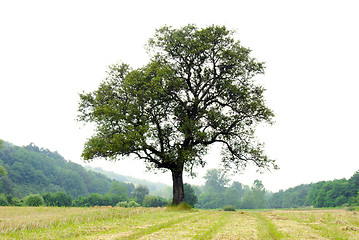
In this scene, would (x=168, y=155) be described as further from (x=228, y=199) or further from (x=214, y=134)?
(x=228, y=199)

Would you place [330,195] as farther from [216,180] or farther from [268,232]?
[268,232]

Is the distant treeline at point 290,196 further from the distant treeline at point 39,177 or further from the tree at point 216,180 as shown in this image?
the distant treeline at point 39,177

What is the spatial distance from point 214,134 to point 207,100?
12.2 feet

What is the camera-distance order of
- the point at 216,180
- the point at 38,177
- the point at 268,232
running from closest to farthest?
the point at 268,232, the point at 38,177, the point at 216,180

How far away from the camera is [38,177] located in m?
106

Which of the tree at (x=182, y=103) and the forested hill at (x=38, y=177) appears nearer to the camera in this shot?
the tree at (x=182, y=103)

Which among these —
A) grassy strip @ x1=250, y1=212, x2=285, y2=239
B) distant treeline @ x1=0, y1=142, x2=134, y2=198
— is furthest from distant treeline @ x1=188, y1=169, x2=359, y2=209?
grassy strip @ x1=250, y1=212, x2=285, y2=239

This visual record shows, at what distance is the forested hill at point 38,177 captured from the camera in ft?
312

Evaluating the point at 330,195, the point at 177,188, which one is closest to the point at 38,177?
the point at 177,188

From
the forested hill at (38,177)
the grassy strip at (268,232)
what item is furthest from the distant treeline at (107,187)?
the grassy strip at (268,232)

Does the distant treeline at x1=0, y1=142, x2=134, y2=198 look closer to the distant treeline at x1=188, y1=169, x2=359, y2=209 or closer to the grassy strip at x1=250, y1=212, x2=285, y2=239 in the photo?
the distant treeline at x1=188, y1=169, x2=359, y2=209

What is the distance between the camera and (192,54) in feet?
88.5

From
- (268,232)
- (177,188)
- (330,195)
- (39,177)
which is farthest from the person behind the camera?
(39,177)

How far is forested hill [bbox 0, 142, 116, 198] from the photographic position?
9504 cm
